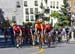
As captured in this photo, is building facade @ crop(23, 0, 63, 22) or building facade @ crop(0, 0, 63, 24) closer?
building facade @ crop(0, 0, 63, 24)

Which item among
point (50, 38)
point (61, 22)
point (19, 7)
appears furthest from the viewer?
point (19, 7)

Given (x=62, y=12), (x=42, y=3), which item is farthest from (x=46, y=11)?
(x=62, y=12)

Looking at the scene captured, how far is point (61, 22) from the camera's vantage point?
256 feet

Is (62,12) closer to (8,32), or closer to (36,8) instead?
(36,8)

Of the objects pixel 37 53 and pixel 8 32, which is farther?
pixel 8 32

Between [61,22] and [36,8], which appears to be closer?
[61,22]

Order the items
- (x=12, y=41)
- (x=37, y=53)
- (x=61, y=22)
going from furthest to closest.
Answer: (x=61, y=22), (x=12, y=41), (x=37, y=53)

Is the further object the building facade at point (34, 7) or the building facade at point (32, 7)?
the building facade at point (34, 7)

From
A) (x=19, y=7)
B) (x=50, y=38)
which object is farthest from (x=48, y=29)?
(x=19, y=7)

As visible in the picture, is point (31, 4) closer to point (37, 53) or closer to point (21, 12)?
point (21, 12)

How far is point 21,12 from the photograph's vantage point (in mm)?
100375

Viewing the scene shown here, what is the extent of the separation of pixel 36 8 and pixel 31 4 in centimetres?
155

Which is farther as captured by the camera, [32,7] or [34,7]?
[32,7]

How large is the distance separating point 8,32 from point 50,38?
184 inches
